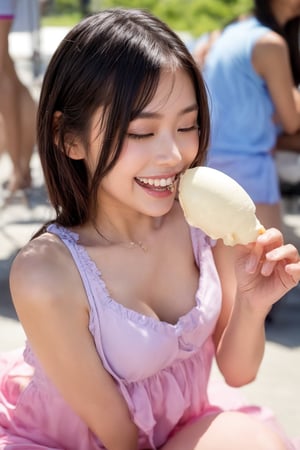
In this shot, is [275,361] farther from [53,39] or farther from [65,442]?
[53,39]

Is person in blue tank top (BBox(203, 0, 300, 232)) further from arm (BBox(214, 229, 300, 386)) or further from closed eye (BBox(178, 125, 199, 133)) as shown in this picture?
closed eye (BBox(178, 125, 199, 133))

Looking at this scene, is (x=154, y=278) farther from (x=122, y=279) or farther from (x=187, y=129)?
(x=187, y=129)

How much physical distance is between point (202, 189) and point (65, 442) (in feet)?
2.35

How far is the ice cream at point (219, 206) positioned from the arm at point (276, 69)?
88.0 inches

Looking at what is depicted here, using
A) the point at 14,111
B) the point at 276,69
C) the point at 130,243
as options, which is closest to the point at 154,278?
the point at 130,243

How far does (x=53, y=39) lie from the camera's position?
16.4 metres

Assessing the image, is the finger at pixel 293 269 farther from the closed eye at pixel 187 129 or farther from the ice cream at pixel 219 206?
the closed eye at pixel 187 129

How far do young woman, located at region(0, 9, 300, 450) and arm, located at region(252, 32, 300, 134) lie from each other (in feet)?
6.49

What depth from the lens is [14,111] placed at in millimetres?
5352

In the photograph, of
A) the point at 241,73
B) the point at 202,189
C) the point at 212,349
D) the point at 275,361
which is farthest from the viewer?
the point at 241,73

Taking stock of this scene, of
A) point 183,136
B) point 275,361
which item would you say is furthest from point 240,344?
point 275,361

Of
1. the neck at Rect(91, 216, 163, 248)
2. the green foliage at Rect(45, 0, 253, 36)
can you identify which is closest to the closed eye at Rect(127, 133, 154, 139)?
the neck at Rect(91, 216, 163, 248)

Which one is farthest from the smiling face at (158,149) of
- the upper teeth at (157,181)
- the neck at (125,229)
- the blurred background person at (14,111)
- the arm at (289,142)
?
the blurred background person at (14,111)

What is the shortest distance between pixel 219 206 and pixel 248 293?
0.29 m
